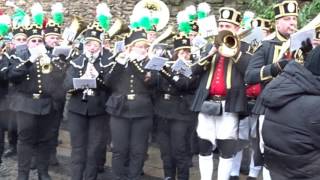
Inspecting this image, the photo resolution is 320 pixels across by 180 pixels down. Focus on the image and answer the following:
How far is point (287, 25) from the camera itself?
19.6 ft

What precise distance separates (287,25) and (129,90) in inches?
82.4

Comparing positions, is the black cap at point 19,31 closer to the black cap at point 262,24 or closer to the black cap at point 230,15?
the black cap at point 230,15

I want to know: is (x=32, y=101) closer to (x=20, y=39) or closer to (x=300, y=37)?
(x=20, y=39)

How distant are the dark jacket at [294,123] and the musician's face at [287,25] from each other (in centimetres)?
190

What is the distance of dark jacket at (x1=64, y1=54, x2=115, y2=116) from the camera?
22.6 ft

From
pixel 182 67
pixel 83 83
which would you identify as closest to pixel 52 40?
pixel 83 83

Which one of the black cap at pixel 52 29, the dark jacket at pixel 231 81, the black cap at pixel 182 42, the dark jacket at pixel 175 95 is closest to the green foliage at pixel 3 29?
the black cap at pixel 52 29

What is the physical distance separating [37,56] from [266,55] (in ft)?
9.42

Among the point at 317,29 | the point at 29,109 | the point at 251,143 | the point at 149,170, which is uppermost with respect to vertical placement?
the point at 317,29

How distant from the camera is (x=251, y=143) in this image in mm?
7352

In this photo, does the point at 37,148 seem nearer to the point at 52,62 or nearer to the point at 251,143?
the point at 52,62

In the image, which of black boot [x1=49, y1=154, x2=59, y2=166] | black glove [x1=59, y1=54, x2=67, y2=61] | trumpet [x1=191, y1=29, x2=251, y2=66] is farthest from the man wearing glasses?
trumpet [x1=191, y1=29, x2=251, y2=66]

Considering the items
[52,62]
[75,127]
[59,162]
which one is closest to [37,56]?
[52,62]

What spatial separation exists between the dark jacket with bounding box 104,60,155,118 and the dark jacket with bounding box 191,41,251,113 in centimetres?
64
